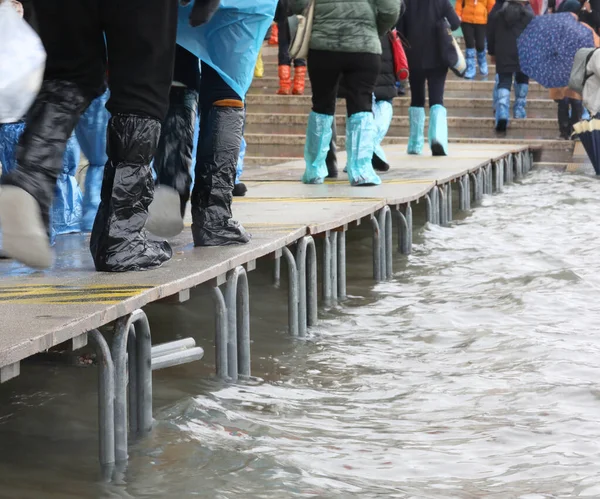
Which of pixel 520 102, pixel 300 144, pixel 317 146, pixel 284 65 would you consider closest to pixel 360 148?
pixel 317 146

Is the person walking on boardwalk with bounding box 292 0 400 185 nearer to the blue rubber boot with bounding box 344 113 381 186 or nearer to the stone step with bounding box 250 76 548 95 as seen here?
the blue rubber boot with bounding box 344 113 381 186

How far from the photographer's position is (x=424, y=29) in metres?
11.5

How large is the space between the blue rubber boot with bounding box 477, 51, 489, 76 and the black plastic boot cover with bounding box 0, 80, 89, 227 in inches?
610

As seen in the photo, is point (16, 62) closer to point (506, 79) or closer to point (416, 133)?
point (416, 133)

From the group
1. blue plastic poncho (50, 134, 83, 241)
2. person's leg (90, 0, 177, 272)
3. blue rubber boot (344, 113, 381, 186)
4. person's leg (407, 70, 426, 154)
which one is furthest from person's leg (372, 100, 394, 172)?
person's leg (90, 0, 177, 272)

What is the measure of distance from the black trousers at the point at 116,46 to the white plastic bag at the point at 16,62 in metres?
0.36

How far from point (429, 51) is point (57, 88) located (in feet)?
25.9

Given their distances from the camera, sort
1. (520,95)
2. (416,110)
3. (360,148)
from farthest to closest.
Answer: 1. (520,95)
2. (416,110)
3. (360,148)

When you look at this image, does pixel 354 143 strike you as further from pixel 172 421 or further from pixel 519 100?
pixel 519 100

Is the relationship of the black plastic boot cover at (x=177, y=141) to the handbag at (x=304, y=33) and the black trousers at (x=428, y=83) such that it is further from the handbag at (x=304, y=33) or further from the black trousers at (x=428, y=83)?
the black trousers at (x=428, y=83)

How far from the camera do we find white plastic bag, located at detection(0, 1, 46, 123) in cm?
349

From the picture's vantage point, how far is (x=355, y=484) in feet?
11.1

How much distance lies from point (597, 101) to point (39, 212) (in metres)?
9.08

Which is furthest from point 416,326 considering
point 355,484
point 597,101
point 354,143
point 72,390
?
point 597,101
